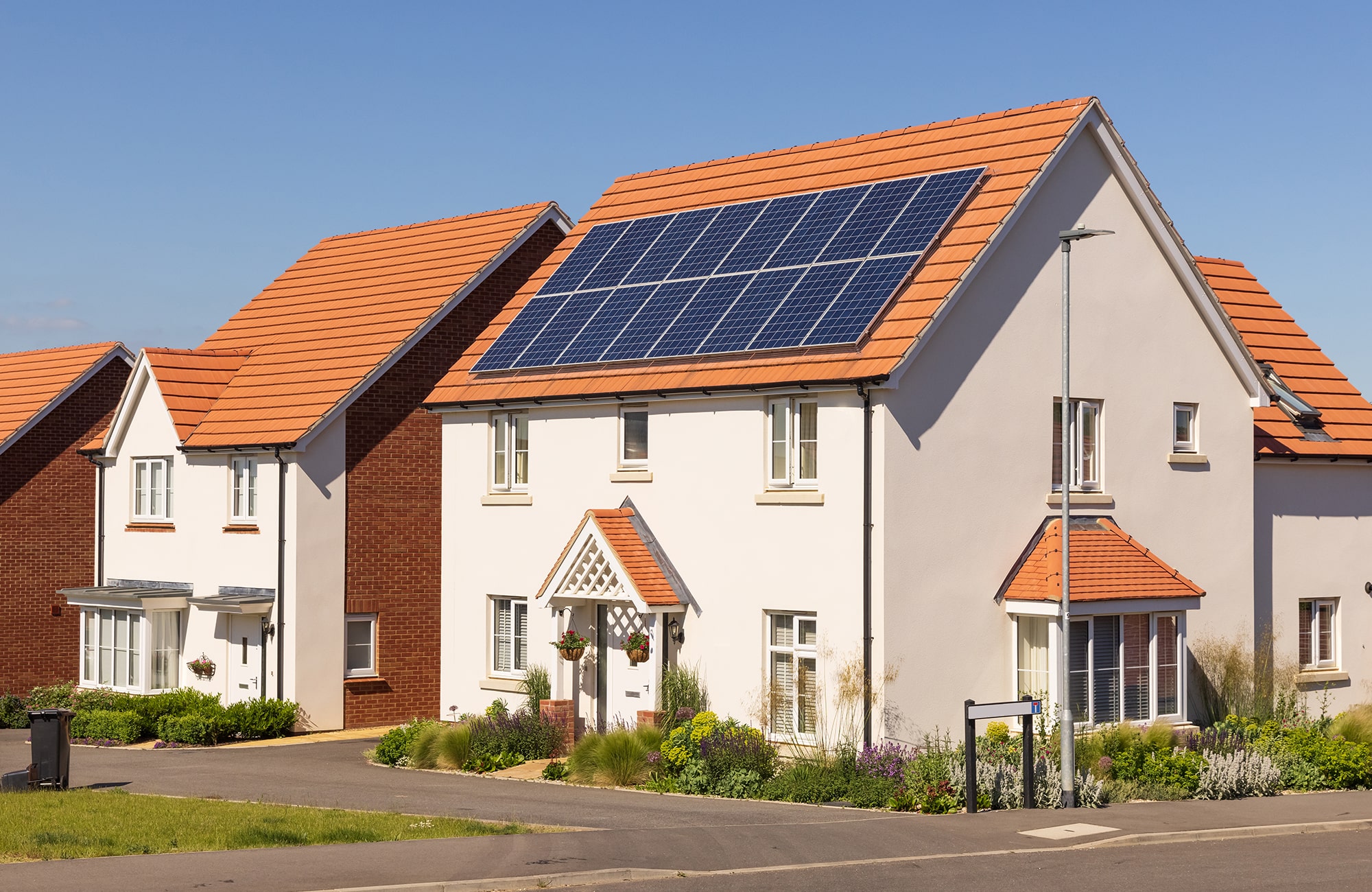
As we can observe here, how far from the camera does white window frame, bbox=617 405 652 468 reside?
26.8m

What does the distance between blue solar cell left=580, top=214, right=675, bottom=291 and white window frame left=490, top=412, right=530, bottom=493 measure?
278 cm

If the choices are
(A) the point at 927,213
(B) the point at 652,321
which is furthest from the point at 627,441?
(A) the point at 927,213

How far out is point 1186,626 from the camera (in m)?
26.3

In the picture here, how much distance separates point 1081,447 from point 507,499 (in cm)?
984

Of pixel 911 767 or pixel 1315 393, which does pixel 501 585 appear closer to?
pixel 911 767

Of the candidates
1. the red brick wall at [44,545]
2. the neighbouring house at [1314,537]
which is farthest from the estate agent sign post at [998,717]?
the red brick wall at [44,545]

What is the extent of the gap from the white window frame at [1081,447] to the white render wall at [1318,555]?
4.52m

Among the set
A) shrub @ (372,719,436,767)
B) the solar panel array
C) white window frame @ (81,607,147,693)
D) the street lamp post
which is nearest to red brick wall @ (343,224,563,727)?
the solar panel array

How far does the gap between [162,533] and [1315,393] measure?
23657 millimetres

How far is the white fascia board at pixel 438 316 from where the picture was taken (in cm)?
3167

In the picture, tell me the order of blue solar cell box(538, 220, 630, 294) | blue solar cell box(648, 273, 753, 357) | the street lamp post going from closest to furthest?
the street lamp post, blue solar cell box(648, 273, 753, 357), blue solar cell box(538, 220, 630, 294)

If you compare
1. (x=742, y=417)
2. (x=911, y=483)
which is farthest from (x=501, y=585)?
(x=911, y=483)

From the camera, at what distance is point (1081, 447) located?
2584 centimetres

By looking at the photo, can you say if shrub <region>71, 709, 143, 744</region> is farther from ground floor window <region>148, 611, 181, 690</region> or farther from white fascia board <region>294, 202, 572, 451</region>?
white fascia board <region>294, 202, 572, 451</region>
